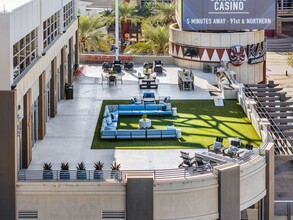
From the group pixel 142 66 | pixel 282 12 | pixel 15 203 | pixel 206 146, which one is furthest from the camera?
pixel 282 12

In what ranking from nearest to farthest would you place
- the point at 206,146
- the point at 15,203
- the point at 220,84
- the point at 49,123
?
the point at 15,203 → the point at 206,146 → the point at 49,123 → the point at 220,84

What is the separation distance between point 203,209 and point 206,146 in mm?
6026

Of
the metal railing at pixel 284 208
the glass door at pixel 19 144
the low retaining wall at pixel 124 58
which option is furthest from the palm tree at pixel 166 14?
the glass door at pixel 19 144

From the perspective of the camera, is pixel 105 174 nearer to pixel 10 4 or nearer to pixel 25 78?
pixel 25 78

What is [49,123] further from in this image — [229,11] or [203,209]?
[229,11]

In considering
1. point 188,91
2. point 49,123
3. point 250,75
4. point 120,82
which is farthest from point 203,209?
point 250,75

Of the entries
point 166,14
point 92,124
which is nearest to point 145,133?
point 92,124

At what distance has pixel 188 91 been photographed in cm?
4831

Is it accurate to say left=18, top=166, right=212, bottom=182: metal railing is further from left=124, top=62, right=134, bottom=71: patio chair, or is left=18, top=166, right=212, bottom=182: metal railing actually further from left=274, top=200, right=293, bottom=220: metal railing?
left=124, top=62, right=134, bottom=71: patio chair

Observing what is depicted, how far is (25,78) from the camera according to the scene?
31.4 metres

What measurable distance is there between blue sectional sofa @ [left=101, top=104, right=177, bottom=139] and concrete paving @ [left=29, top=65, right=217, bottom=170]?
0.90m

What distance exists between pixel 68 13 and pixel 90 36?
56.9ft

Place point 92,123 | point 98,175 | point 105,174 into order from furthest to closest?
1. point 92,123
2. point 105,174
3. point 98,175

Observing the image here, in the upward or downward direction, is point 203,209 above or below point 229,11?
below
